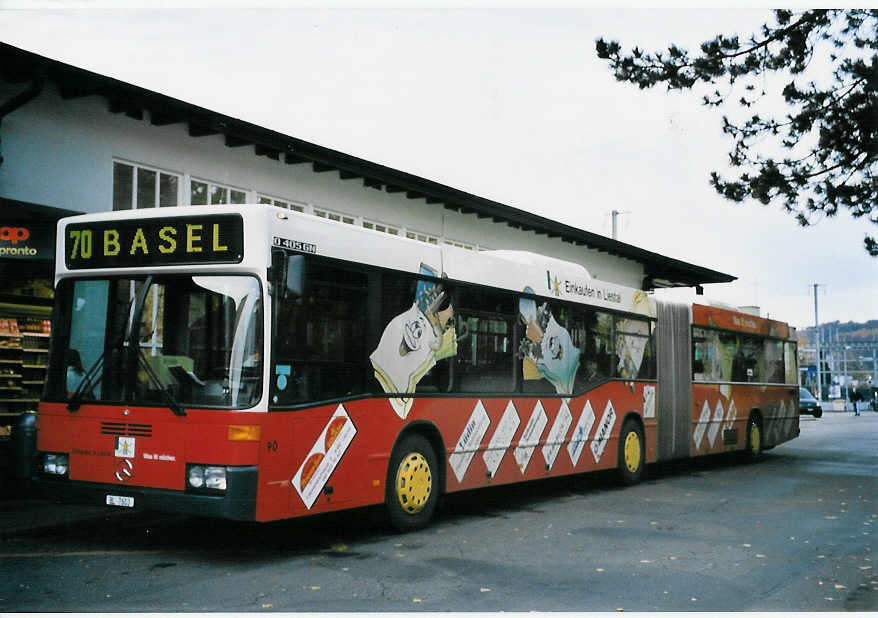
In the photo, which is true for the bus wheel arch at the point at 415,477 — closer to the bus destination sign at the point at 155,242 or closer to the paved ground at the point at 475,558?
the paved ground at the point at 475,558

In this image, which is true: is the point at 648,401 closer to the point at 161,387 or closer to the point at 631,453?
the point at 631,453

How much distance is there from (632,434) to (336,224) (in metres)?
7.65

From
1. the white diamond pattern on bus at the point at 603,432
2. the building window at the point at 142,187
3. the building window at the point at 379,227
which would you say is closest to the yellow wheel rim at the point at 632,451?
the white diamond pattern on bus at the point at 603,432

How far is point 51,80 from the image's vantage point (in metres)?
12.0

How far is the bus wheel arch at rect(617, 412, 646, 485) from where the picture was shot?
14.2 m

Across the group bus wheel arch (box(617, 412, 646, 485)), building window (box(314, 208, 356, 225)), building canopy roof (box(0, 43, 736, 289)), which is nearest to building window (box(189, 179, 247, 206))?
building canopy roof (box(0, 43, 736, 289))

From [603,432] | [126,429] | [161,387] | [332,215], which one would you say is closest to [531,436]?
[603,432]

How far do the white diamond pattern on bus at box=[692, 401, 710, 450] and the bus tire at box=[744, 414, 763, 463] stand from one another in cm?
218

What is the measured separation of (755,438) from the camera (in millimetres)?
18984

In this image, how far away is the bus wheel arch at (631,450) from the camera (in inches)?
559

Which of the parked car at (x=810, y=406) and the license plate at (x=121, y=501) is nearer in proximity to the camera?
the license plate at (x=121, y=501)

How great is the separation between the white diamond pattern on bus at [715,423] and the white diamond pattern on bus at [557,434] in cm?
552

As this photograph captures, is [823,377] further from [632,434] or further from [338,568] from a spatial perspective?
[338,568]

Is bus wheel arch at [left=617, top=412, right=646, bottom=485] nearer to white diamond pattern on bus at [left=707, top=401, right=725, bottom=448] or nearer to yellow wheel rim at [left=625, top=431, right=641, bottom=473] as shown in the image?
yellow wheel rim at [left=625, top=431, right=641, bottom=473]
